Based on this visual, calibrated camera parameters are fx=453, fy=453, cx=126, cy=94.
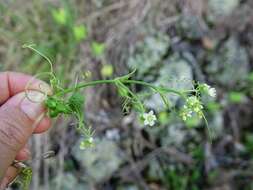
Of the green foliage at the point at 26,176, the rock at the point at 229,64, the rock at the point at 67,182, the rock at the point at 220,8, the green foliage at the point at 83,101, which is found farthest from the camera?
the rock at the point at 220,8

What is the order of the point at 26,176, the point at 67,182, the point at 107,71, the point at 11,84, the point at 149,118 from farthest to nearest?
the point at 107,71 → the point at 67,182 → the point at 11,84 → the point at 26,176 → the point at 149,118

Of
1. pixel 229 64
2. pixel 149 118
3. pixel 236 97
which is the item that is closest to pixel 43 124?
pixel 149 118

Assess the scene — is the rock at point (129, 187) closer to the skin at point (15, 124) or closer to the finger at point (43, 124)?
the finger at point (43, 124)

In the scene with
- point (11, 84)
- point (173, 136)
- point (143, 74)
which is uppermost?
point (143, 74)

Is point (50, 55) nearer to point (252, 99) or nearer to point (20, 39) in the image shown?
point (20, 39)

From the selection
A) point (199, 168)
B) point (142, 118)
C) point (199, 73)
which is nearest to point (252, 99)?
point (199, 73)

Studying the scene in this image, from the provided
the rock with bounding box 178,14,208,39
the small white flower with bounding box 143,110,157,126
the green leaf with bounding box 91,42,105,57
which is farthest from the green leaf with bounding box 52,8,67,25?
the small white flower with bounding box 143,110,157,126

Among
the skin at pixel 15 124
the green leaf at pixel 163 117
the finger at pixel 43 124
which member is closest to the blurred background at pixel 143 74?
the green leaf at pixel 163 117

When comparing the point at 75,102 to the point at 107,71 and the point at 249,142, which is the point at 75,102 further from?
the point at 249,142
